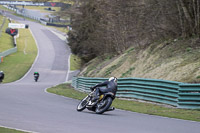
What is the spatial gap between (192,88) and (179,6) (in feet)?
30.2

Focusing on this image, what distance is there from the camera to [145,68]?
2405 centimetres

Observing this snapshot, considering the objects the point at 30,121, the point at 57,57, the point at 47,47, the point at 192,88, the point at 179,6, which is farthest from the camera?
the point at 47,47

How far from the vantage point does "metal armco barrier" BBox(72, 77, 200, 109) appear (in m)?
15.8

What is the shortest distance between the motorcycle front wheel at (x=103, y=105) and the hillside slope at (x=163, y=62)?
5.47 metres

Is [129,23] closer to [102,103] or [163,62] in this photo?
[163,62]

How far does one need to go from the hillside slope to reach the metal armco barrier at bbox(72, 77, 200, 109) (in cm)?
99

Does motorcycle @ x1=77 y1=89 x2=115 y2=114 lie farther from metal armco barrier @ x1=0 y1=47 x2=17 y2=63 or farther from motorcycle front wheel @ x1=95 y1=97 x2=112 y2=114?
metal armco barrier @ x1=0 y1=47 x2=17 y2=63

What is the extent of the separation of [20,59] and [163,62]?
49.2 m

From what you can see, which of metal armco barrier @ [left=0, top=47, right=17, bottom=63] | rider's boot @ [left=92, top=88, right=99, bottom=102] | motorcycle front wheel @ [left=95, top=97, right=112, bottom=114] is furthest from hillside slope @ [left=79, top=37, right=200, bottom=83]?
metal armco barrier @ [left=0, top=47, right=17, bottom=63]

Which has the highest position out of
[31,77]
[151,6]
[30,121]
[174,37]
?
[151,6]

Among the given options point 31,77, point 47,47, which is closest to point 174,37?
point 31,77

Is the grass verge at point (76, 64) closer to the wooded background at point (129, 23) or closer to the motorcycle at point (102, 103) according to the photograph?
the wooded background at point (129, 23)

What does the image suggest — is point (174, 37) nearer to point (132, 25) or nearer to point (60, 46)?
point (132, 25)

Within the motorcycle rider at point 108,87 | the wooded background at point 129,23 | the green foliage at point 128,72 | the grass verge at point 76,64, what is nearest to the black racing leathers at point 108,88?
the motorcycle rider at point 108,87
